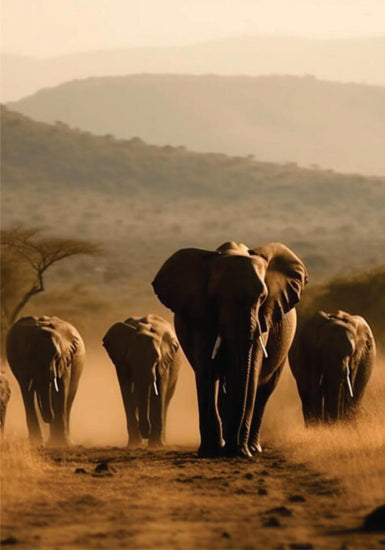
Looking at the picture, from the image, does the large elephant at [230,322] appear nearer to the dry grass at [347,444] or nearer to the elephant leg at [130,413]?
the dry grass at [347,444]

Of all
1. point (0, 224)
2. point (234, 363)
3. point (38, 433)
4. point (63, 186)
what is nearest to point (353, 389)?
point (38, 433)

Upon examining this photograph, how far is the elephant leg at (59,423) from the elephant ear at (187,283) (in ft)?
21.6

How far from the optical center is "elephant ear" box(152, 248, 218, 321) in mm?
21531

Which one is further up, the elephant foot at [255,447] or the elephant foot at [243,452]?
the elephant foot at [243,452]

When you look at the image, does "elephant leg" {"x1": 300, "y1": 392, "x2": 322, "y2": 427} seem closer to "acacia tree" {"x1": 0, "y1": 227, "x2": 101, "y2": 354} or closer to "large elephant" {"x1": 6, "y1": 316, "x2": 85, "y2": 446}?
"large elephant" {"x1": 6, "y1": 316, "x2": 85, "y2": 446}

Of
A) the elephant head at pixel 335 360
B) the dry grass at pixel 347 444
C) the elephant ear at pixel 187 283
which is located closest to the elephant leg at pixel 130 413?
the dry grass at pixel 347 444

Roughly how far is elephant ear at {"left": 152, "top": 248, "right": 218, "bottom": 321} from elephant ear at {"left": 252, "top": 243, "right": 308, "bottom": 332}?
28.0 inches

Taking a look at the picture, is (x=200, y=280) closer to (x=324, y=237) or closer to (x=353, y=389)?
(x=353, y=389)

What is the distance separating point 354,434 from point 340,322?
20.6ft

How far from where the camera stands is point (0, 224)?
116625 millimetres

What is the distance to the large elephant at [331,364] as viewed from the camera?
1053 inches

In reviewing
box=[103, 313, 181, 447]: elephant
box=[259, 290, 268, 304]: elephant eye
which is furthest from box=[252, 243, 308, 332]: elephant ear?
box=[103, 313, 181, 447]: elephant

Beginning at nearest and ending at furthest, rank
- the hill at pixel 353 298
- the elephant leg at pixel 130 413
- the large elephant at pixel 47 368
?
the elephant leg at pixel 130 413, the large elephant at pixel 47 368, the hill at pixel 353 298

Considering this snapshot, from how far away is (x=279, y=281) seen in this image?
72.6ft
